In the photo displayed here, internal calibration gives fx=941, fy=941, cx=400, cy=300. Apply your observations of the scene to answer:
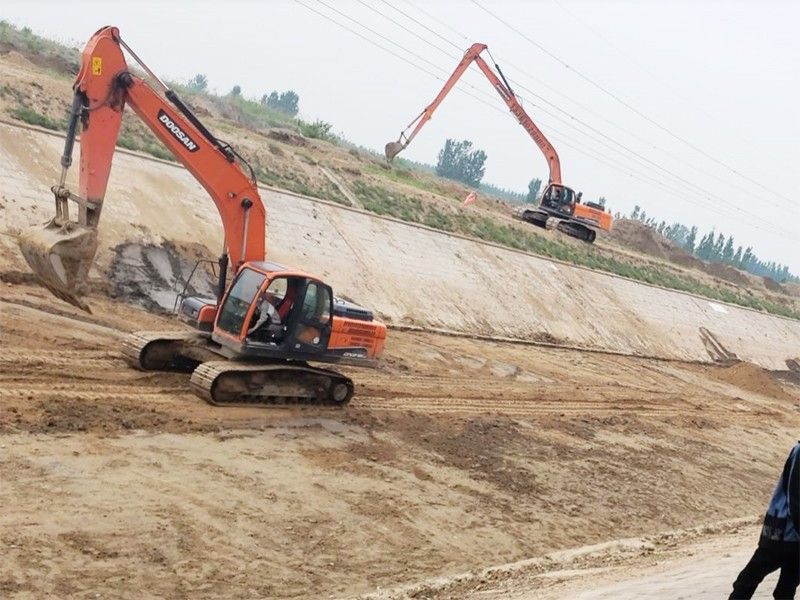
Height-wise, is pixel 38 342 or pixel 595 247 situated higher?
pixel 595 247

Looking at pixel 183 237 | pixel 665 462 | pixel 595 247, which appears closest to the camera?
pixel 665 462

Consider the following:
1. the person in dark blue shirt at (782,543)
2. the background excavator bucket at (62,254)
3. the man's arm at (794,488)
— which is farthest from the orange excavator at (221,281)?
the man's arm at (794,488)

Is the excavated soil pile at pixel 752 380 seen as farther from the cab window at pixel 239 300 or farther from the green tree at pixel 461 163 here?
the green tree at pixel 461 163

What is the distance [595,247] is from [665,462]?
95.0 ft

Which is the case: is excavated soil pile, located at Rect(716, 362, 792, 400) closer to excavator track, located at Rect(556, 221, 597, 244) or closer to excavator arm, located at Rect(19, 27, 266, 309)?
excavator track, located at Rect(556, 221, 597, 244)

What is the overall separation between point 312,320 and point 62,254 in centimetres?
364

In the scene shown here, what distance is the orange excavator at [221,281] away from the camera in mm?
12922

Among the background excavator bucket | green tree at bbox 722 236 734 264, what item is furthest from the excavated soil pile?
green tree at bbox 722 236 734 264

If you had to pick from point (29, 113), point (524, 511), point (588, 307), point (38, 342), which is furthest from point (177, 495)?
point (588, 307)

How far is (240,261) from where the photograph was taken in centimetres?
1420

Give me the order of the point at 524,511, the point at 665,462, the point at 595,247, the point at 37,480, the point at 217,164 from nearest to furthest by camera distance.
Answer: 1. the point at 37,480
2. the point at 524,511
3. the point at 217,164
4. the point at 665,462
5. the point at 595,247

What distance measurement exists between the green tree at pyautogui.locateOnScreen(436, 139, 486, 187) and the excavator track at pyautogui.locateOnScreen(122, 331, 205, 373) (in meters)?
93.4

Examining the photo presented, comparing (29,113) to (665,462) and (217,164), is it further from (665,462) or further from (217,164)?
(665,462)

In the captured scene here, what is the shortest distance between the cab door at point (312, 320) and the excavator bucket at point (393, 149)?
28450 mm
